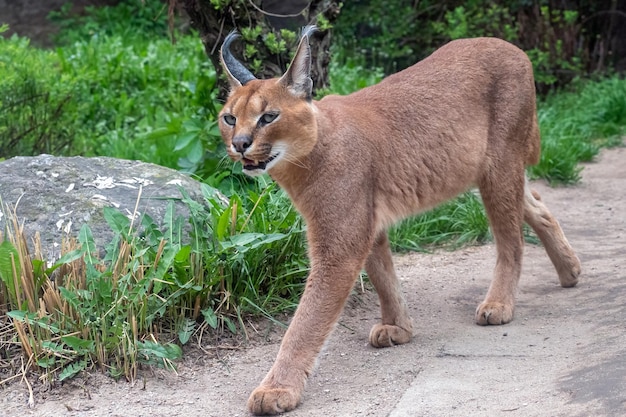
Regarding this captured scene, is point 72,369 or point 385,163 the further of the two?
point 385,163

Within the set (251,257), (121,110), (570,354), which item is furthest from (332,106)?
(121,110)

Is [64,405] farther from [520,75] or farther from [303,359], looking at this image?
[520,75]

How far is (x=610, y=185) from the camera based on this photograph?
8.16 metres

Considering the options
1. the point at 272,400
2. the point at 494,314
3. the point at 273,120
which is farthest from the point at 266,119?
the point at 494,314

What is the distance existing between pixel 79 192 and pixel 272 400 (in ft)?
6.29

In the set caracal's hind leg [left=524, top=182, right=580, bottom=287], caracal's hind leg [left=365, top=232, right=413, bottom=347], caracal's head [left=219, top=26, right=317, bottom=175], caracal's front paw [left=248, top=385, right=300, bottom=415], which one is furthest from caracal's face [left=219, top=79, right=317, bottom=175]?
caracal's hind leg [left=524, top=182, right=580, bottom=287]

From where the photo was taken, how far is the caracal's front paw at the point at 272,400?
4.12 meters

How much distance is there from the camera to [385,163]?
16.2ft

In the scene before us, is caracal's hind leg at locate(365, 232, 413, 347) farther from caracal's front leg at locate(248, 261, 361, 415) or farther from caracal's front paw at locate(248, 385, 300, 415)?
caracal's front paw at locate(248, 385, 300, 415)

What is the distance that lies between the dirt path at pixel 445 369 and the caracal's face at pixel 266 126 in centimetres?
108

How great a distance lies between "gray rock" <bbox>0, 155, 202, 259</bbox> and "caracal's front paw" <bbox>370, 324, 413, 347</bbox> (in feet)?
4.22

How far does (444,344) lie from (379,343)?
0.34 meters

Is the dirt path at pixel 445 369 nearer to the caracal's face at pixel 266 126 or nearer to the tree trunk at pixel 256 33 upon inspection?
the caracal's face at pixel 266 126

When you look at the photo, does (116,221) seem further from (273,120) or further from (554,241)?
(554,241)
